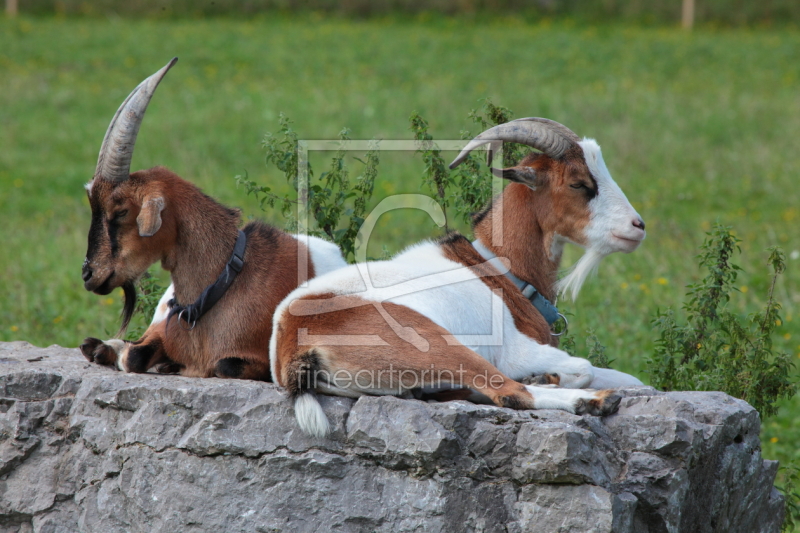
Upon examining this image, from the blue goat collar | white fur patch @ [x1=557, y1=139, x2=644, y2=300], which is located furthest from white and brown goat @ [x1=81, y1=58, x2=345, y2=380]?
white fur patch @ [x1=557, y1=139, x2=644, y2=300]

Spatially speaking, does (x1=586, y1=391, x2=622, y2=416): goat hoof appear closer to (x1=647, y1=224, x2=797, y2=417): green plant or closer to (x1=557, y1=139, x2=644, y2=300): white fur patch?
(x1=557, y1=139, x2=644, y2=300): white fur patch

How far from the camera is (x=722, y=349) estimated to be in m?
5.33

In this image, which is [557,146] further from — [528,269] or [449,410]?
[449,410]

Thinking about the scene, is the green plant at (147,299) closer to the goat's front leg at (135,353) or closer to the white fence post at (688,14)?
the goat's front leg at (135,353)

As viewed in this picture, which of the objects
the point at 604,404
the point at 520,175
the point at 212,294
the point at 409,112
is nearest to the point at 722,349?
the point at 520,175

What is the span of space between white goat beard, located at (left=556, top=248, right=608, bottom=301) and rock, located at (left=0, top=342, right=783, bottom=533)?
0.92m

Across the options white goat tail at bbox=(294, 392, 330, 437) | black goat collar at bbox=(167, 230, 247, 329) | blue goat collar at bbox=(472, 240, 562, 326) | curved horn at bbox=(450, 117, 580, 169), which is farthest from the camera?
blue goat collar at bbox=(472, 240, 562, 326)

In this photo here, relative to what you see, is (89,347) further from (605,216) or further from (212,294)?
(605,216)

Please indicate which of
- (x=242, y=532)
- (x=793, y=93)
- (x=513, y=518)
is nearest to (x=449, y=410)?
(x=513, y=518)

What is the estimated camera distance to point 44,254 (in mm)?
9742

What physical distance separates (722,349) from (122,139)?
3.61 meters

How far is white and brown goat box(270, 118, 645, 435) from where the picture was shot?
3.88 meters

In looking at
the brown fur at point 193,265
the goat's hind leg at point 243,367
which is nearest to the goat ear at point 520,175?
the brown fur at point 193,265

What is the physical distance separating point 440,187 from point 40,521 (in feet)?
10.6
